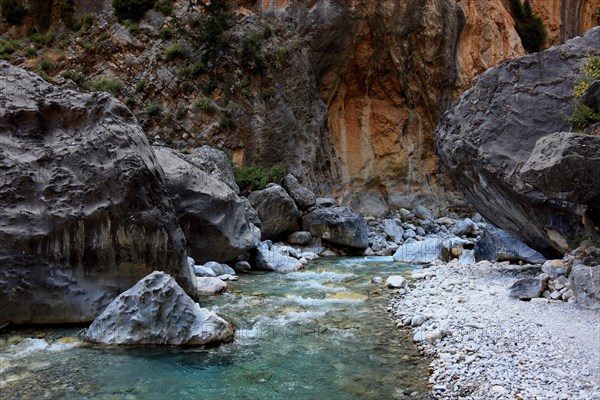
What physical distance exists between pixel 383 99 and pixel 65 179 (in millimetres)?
22585

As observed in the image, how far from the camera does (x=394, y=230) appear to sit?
20.7 metres

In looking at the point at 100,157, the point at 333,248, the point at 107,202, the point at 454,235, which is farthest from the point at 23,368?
the point at 454,235

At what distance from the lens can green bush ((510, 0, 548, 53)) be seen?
32.3 meters

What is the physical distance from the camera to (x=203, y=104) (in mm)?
21078

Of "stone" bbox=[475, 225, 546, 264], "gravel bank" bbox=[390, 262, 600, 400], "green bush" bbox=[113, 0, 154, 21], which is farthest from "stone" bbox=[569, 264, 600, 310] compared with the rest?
"green bush" bbox=[113, 0, 154, 21]

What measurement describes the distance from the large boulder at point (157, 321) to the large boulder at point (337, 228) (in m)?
10.6

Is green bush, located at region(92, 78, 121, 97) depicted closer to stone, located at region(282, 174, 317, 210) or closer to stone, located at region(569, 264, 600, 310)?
stone, located at region(282, 174, 317, 210)

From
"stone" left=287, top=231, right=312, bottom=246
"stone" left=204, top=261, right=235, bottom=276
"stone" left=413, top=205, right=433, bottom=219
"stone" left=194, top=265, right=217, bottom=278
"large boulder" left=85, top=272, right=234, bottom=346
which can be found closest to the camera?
"large boulder" left=85, top=272, right=234, bottom=346

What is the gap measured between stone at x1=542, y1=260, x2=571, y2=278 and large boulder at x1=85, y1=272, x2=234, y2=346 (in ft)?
18.0

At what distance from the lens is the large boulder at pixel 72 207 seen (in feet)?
23.0

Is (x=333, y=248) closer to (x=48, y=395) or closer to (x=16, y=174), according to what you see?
(x=16, y=174)

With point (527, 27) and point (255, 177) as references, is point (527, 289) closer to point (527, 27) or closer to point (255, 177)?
point (255, 177)

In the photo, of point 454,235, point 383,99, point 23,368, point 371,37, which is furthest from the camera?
point 383,99

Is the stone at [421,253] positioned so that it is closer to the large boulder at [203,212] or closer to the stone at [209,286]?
the large boulder at [203,212]
